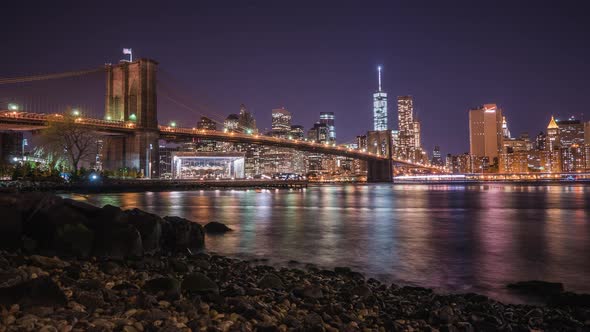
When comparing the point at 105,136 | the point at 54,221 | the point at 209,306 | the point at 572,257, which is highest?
the point at 105,136

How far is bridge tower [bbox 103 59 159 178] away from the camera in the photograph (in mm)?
52938

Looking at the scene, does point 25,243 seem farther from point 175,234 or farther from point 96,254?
point 175,234

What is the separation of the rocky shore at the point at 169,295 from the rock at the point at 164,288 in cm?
1

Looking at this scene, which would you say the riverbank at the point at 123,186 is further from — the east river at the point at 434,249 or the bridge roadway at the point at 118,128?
the east river at the point at 434,249

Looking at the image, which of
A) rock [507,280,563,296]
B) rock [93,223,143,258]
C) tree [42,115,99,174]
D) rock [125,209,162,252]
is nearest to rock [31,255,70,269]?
rock [93,223,143,258]

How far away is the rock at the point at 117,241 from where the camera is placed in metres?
7.32

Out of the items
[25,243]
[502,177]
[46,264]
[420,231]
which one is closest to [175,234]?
[25,243]

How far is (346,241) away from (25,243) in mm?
8368

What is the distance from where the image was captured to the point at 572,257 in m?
10.4

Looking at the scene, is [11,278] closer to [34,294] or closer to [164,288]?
[34,294]

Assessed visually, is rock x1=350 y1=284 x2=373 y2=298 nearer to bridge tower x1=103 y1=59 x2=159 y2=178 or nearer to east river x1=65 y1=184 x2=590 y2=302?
east river x1=65 y1=184 x2=590 y2=302

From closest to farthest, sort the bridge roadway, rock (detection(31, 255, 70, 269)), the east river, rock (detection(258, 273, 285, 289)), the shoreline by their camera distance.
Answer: the shoreline < rock (detection(258, 273, 285, 289)) < rock (detection(31, 255, 70, 269)) < the east river < the bridge roadway

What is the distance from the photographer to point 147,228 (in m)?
8.64

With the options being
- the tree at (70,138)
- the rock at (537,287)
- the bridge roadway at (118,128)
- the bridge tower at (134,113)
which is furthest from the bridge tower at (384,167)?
the rock at (537,287)
